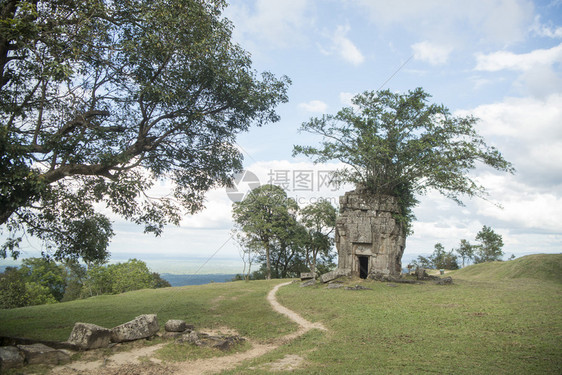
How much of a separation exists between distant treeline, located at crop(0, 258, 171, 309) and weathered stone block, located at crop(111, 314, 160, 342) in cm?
2890

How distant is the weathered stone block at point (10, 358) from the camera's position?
862 centimetres

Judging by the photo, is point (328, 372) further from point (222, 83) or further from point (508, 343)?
point (222, 83)

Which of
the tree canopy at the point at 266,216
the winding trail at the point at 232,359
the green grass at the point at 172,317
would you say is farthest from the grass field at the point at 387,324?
the tree canopy at the point at 266,216

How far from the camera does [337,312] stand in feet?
53.2

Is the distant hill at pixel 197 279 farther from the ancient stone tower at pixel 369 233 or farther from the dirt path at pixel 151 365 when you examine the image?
the ancient stone tower at pixel 369 233

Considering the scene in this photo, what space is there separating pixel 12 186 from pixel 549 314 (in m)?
18.9

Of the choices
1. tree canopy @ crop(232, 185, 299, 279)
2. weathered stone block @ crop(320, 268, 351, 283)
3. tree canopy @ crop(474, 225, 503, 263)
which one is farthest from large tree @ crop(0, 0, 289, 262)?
tree canopy @ crop(474, 225, 503, 263)

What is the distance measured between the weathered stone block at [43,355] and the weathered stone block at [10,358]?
0.65 feet

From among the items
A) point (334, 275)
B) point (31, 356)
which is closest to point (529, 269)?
point (334, 275)

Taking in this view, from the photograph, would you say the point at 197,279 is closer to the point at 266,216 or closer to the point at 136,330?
the point at 266,216

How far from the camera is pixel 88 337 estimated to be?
1051 centimetres

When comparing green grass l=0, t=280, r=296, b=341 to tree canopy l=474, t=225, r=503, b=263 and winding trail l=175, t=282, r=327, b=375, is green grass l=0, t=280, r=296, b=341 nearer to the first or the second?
winding trail l=175, t=282, r=327, b=375

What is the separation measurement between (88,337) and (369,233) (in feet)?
73.5

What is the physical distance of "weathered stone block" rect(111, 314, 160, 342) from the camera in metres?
11.3
